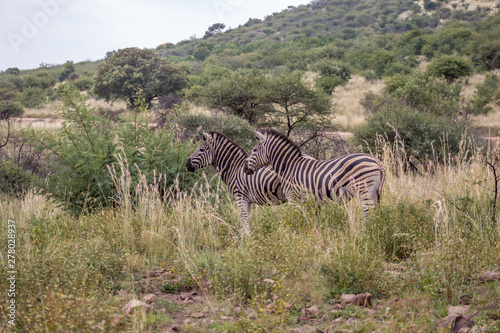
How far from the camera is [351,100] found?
95.6 feet

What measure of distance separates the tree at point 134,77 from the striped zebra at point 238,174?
70.9ft

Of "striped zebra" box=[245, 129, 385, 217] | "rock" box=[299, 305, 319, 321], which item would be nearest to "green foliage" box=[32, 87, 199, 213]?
"striped zebra" box=[245, 129, 385, 217]

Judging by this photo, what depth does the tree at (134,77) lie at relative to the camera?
94.1 feet

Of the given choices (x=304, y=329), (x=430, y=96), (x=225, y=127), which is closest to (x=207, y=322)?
(x=304, y=329)

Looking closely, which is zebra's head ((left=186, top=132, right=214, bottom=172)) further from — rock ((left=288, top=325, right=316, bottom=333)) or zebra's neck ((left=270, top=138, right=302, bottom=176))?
rock ((left=288, top=325, right=316, bottom=333))

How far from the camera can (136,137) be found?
7.83 m

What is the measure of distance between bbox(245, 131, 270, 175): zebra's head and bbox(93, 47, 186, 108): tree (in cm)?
2257

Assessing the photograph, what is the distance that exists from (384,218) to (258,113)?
40.0 ft

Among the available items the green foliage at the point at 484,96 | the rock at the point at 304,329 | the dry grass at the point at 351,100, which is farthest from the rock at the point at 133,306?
the green foliage at the point at 484,96

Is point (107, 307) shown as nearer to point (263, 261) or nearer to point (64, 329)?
point (64, 329)

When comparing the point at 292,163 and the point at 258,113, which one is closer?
the point at 292,163

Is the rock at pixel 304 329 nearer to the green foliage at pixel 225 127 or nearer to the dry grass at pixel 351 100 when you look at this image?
the green foliage at pixel 225 127

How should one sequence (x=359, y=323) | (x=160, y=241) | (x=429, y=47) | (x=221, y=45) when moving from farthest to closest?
(x=221, y=45) < (x=429, y=47) < (x=160, y=241) < (x=359, y=323)

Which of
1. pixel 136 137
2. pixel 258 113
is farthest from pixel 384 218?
pixel 258 113
